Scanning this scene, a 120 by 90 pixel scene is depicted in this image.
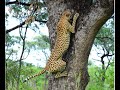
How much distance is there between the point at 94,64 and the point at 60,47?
2346mm

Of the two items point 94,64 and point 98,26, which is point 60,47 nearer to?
point 98,26

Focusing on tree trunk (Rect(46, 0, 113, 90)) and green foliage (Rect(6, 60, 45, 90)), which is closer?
tree trunk (Rect(46, 0, 113, 90))

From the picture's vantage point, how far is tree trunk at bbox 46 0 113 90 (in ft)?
7.80

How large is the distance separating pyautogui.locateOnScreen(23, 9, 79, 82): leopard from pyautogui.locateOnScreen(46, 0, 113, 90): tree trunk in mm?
32

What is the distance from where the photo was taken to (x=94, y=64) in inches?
186

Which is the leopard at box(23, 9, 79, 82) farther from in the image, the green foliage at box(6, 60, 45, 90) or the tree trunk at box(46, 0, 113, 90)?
the green foliage at box(6, 60, 45, 90)

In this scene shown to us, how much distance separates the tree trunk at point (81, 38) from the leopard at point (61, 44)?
0.03m

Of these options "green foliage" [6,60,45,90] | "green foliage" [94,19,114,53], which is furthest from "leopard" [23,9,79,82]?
"green foliage" [94,19,114,53]

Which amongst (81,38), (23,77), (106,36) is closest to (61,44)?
(81,38)

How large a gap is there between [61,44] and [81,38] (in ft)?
0.44

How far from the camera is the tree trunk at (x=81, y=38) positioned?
7.80 ft

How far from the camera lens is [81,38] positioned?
Result: 2424mm

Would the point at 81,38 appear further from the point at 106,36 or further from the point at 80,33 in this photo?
the point at 106,36

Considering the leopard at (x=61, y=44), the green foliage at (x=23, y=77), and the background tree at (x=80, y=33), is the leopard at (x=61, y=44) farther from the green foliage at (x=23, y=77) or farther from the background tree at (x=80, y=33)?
the green foliage at (x=23, y=77)
